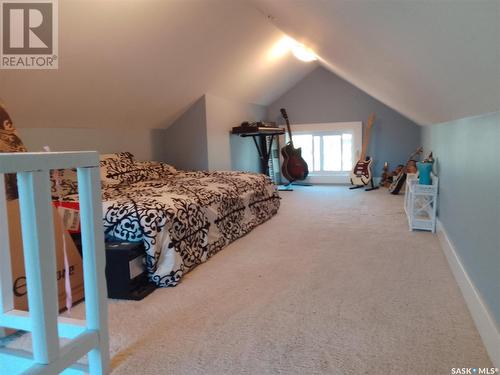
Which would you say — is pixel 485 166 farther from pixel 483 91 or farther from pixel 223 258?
pixel 223 258

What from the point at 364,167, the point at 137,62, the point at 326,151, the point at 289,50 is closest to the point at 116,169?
the point at 137,62

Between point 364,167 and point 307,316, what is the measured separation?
429 centimetres

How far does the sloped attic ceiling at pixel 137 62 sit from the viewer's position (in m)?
2.29

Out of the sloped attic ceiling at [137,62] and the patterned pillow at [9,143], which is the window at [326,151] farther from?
the patterned pillow at [9,143]

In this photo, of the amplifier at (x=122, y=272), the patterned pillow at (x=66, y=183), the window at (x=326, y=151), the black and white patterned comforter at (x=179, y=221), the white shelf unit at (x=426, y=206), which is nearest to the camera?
the amplifier at (x=122, y=272)

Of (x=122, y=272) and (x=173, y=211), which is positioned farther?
(x=173, y=211)

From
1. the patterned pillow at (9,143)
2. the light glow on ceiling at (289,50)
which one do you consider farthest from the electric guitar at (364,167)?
the patterned pillow at (9,143)

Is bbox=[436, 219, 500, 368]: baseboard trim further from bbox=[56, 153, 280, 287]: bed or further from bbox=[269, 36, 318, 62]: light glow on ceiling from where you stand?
bbox=[269, 36, 318, 62]: light glow on ceiling

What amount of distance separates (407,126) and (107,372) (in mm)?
5567

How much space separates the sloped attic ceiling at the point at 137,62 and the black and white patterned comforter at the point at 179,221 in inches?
30.1

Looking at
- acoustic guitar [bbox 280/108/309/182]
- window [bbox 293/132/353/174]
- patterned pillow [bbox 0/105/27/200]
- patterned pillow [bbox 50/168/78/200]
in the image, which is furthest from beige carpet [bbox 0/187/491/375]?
window [bbox 293/132/353/174]

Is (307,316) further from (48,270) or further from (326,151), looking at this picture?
(326,151)

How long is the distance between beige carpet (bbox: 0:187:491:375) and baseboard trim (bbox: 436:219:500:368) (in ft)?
0.11

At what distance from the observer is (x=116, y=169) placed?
10.0ft
